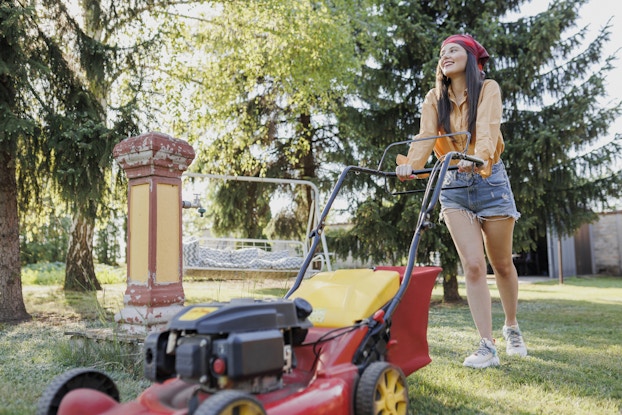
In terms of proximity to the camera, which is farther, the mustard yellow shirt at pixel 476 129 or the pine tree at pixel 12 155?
the pine tree at pixel 12 155

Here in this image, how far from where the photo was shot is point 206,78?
10.1m

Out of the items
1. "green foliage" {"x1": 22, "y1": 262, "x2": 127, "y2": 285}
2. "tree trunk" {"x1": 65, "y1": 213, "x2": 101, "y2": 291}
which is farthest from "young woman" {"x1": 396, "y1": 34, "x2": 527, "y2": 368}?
"green foliage" {"x1": 22, "y1": 262, "x2": 127, "y2": 285}

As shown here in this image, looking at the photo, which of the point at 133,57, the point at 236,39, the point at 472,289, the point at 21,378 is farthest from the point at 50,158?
the point at 236,39

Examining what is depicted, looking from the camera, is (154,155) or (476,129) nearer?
(476,129)

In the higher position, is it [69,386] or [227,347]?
[227,347]

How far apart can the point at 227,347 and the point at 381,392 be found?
61cm

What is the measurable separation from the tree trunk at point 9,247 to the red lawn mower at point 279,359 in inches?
155

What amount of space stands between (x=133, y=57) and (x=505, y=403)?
17.2 ft

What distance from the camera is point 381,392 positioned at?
6.15 feet

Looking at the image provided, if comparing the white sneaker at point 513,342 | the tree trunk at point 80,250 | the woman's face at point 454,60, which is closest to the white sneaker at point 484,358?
the white sneaker at point 513,342

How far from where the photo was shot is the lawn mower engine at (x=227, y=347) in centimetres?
154

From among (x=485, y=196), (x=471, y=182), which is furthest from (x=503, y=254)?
(x=471, y=182)

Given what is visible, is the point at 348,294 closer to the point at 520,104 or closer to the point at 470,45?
the point at 470,45

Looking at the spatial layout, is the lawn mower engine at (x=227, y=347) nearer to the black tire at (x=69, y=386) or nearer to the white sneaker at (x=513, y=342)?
the black tire at (x=69, y=386)
